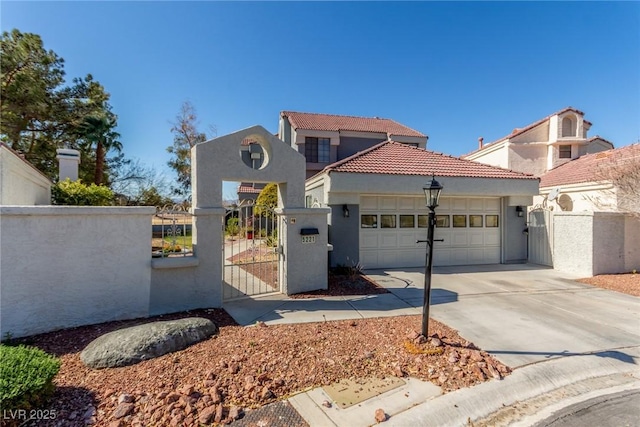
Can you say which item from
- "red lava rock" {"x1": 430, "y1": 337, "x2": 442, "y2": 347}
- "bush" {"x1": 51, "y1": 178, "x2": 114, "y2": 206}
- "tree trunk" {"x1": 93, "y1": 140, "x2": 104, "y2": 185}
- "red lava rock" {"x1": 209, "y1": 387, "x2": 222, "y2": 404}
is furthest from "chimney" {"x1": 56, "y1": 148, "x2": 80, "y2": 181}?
"red lava rock" {"x1": 430, "y1": 337, "x2": 442, "y2": 347}

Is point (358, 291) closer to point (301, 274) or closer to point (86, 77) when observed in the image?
point (301, 274)

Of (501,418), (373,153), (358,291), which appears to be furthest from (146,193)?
(501,418)

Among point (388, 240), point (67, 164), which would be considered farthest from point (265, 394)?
point (67, 164)

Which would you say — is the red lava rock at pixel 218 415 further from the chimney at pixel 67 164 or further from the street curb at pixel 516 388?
the chimney at pixel 67 164

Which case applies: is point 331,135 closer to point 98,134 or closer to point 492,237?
point 492,237

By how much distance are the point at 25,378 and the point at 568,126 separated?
97.5 feet

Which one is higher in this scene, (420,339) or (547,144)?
(547,144)

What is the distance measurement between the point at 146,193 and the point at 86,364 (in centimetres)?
2760

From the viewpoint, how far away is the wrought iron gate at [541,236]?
12375 millimetres

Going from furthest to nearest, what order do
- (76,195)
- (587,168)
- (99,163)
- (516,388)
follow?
(99,163) < (587,168) < (76,195) < (516,388)

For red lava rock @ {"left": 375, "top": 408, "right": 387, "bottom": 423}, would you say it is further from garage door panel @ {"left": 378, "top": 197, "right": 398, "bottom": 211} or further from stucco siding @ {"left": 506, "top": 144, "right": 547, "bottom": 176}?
stucco siding @ {"left": 506, "top": 144, "right": 547, "bottom": 176}

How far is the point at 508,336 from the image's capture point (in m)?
5.76

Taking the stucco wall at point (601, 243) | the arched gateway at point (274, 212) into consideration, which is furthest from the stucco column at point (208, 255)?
the stucco wall at point (601, 243)

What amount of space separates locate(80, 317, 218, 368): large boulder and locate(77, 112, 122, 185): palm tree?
20739 millimetres
